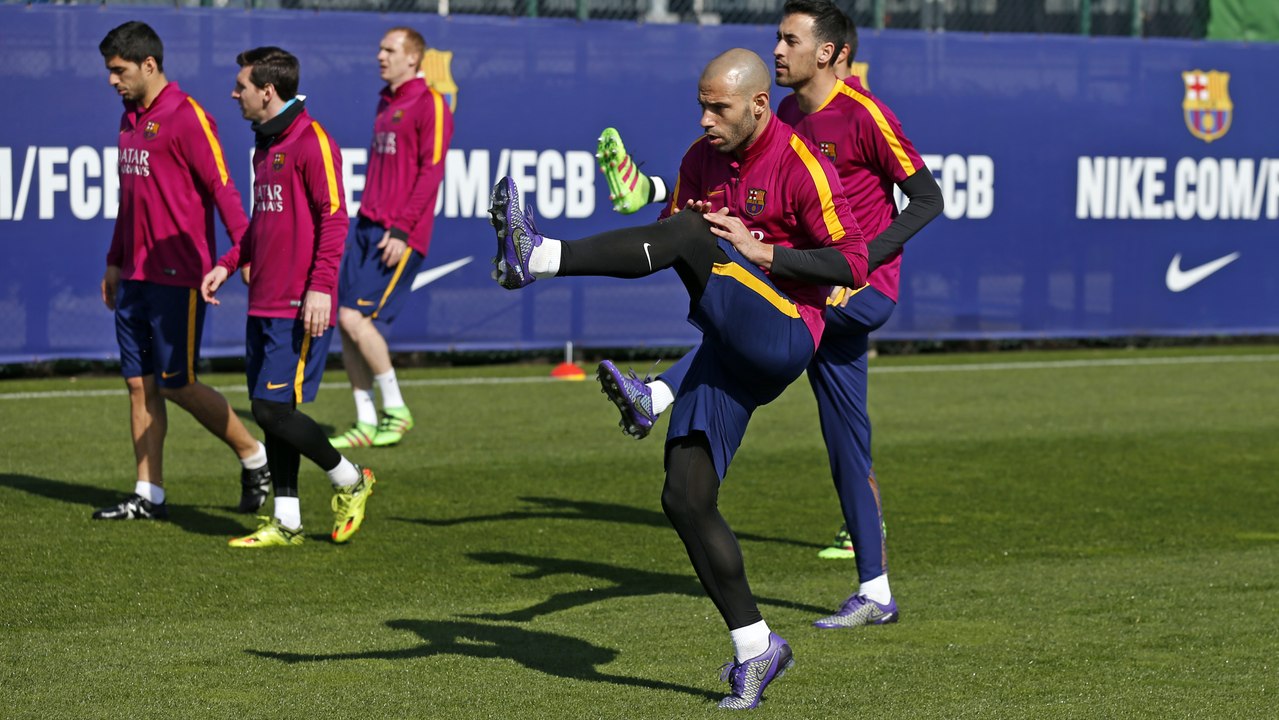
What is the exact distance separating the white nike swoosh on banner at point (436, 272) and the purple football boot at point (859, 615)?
322 inches

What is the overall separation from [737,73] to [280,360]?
10.0 ft

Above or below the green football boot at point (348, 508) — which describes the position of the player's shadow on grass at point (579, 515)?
below

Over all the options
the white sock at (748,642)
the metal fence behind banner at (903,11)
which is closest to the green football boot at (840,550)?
the white sock at (748,642)

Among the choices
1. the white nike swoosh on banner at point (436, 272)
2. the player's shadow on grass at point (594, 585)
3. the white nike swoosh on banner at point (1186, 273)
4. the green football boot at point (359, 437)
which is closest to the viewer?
the player's shadow on grass at point (594, 585)

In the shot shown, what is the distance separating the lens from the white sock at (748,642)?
531 cm

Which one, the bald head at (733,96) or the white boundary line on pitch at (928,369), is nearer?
the bald head at (733,96)

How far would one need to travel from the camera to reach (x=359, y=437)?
34.4 feet

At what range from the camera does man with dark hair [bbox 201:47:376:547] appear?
7523 mm

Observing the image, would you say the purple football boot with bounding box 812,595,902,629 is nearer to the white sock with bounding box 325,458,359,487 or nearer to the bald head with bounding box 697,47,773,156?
the bald head with bounding box 697,47,773,156

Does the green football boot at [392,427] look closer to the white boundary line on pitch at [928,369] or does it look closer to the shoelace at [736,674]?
the white boundary line on pitch at [928,369]

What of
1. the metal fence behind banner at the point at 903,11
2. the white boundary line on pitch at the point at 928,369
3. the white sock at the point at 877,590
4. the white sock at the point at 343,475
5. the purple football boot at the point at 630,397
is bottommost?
the white boundary line on pitch at the point at 928,369

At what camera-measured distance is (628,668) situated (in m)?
5.82

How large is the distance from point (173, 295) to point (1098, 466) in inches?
208

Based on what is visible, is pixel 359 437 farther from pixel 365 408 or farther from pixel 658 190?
pixel 658 190
